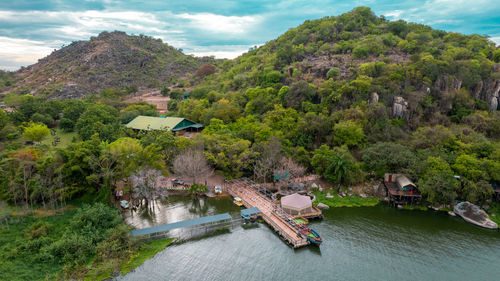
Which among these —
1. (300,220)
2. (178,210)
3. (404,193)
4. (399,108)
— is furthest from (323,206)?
(399,108)

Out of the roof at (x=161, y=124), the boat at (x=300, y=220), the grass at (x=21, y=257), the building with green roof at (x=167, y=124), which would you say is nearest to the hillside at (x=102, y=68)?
the roof at (x=161, y=124)

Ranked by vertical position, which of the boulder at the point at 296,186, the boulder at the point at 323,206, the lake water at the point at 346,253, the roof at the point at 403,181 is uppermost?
the roof at the point at 403,181

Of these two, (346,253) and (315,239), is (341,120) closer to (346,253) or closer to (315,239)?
(315,239)

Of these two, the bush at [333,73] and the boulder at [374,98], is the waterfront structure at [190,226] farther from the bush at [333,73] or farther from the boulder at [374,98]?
the bush at [333,73]

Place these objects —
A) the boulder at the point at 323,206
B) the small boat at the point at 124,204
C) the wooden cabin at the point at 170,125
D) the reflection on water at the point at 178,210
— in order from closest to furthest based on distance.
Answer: the reflection on water at the point at 178,210 → the small boat at the point at 124,204 → the boulder at the point at 323,206 → the wooden cabin at the point at 170,125

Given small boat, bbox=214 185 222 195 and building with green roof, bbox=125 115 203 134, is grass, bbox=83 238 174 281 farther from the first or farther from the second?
building with green roof, bbox=125 115 203 134
